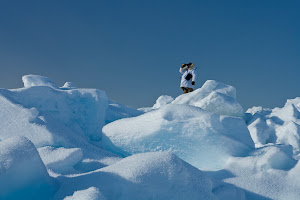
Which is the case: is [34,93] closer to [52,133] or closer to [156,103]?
[52,133]

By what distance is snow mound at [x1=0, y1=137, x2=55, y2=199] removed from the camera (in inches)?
79.1

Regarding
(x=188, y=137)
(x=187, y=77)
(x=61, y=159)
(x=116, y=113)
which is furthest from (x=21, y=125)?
(x=187, y=77)

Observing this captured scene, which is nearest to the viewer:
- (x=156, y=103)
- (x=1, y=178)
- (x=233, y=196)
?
(x=1, y=178)

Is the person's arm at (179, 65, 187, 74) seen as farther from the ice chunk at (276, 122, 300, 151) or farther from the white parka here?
the ice chunk at (276, 122, 300, 151)

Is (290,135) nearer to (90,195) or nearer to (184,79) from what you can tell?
(184,79)

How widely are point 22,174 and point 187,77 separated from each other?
24.2ft

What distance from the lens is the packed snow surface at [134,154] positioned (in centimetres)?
211

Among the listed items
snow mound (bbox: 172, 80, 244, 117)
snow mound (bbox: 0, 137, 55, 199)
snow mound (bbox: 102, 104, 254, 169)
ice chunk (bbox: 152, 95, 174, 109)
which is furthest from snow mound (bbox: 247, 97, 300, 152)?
snow mound (bbox: 0, 137, 55, 199)

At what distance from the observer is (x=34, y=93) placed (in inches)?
219

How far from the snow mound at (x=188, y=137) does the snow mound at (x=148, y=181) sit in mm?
1686

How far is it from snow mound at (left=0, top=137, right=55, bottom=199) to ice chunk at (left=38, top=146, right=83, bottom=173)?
40 cm

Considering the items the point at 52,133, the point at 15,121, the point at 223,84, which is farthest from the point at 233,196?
the point at 223,84

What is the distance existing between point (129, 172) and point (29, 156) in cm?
73

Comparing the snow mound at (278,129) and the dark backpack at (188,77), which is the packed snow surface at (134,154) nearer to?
the snow mound at (278,129)
